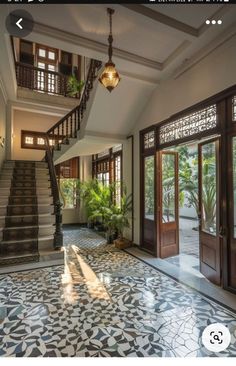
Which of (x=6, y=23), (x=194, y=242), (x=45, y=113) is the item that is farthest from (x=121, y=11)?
(x=45, y=113)

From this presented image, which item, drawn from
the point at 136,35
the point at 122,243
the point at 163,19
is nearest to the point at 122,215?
the point at 122,243

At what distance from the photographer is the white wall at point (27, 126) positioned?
8172mm

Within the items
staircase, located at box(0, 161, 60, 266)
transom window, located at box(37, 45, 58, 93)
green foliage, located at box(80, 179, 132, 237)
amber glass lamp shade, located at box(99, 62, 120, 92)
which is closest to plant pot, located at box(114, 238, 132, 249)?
green foliage, located at box(80, 179, 132, 237)

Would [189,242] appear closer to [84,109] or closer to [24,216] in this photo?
[24,216]

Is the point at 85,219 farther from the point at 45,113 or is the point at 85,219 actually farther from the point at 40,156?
the point at 45,113

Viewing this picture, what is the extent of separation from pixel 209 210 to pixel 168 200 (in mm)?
1307

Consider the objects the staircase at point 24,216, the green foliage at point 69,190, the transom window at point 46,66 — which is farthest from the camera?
the green foliage at point 69,190

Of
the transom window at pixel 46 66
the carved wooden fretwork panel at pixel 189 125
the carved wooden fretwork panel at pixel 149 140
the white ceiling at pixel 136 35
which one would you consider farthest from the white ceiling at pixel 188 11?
the transom window at pixel 46 66

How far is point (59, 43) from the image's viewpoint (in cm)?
329

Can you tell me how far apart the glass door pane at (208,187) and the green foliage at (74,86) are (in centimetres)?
561

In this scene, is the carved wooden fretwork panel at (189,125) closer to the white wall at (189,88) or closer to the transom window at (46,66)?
the white wall at (189,88)

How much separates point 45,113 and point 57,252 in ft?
18.7

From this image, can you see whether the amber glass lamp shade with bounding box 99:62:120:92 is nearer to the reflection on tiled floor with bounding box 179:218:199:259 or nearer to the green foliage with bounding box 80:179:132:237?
the green foliage with bounding box 80:179:132:237

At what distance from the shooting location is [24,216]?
4770 mm
